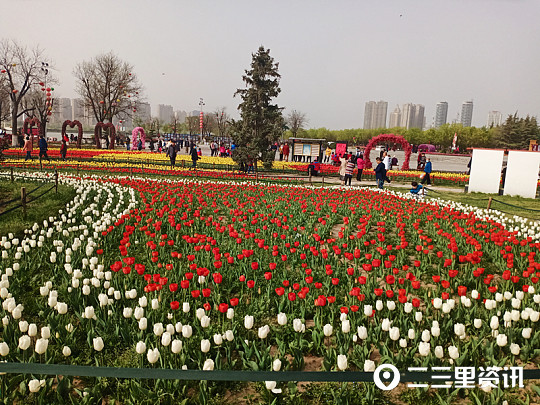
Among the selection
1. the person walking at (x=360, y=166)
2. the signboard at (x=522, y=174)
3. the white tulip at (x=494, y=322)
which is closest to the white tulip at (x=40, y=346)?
the white tulip at (x=494, y=322)

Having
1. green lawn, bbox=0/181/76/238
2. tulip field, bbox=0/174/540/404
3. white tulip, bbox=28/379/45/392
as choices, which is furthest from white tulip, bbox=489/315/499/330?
green lawn, bbox=0/181/76/238

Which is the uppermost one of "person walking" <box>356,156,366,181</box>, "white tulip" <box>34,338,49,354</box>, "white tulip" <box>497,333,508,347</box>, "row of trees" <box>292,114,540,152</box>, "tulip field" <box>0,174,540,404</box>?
"row of trees" <box>292,114,540,152</box>

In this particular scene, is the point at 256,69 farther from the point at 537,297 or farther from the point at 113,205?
the point at 537,297

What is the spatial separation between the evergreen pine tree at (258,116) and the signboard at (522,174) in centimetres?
1164

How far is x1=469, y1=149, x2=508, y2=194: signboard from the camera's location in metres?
17.5

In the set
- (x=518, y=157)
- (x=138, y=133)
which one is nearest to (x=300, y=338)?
(x=518, y=157)

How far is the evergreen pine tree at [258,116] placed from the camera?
874 inches

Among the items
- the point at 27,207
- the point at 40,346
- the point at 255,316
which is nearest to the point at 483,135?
the point at 27,207

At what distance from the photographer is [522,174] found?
17156mm

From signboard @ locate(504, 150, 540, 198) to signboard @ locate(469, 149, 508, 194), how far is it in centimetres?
43

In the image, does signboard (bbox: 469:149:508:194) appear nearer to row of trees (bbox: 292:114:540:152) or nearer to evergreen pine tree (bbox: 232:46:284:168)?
evergreen pine tree (bbox: 232:46:284:168)

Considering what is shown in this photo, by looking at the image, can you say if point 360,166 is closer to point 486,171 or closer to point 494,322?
point 486,171

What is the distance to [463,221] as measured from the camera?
9.02 meters

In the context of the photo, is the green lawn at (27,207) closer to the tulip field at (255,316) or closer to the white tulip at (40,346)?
the tulip field at (255,316)
